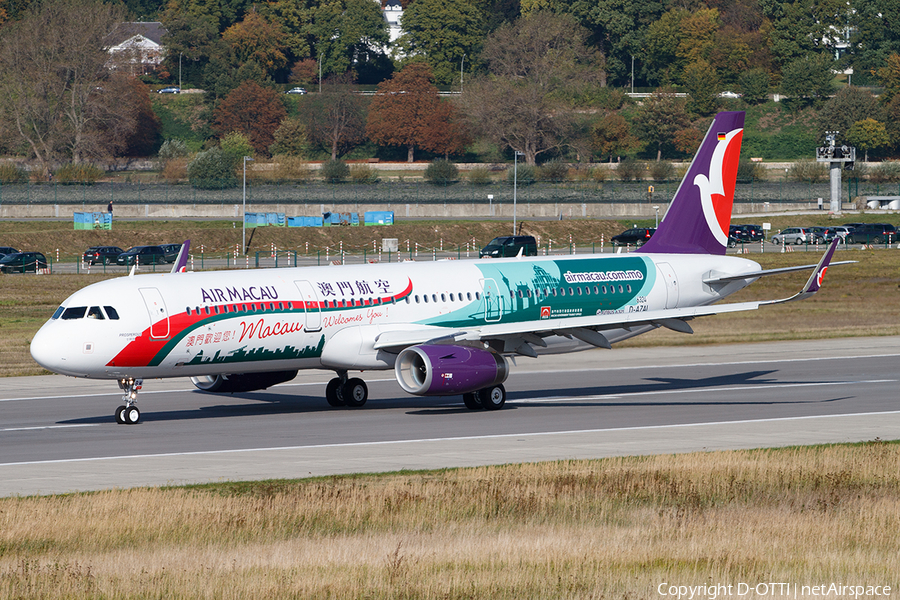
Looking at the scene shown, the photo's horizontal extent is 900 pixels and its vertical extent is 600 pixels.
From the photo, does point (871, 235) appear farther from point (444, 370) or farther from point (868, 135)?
point (444, 370)

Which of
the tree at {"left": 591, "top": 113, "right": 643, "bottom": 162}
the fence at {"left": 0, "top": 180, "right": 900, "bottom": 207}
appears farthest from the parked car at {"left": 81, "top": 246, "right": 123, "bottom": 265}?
the tree at {"left": 591, "top": 113, "right": 643, "bottom": 162}

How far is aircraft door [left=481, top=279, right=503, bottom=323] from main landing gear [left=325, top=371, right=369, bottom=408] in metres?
4.50

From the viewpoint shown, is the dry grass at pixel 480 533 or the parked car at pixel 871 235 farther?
the parked car at pixel 871 235

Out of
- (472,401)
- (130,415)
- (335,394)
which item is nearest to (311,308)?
(335,394)

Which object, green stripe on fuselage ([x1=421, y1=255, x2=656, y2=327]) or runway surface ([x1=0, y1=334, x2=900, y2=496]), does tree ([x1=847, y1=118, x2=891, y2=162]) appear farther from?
green stripe on fuselage ([x1=421, y1=255, x2=656, y2=327])

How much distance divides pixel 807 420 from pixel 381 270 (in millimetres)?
13094

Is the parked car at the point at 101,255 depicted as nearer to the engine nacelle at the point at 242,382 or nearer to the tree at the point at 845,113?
the engine nacelle at the point at 242,382

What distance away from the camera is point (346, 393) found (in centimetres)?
3766

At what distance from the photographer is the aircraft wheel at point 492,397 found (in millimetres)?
36125

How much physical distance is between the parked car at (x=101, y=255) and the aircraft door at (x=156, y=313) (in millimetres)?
74651

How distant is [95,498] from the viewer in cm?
2216

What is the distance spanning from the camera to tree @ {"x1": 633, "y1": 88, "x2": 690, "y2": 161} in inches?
7707

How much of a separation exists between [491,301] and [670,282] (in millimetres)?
7166

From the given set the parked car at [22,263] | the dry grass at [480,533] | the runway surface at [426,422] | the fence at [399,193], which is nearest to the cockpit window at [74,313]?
the runway surface at [426,422]
